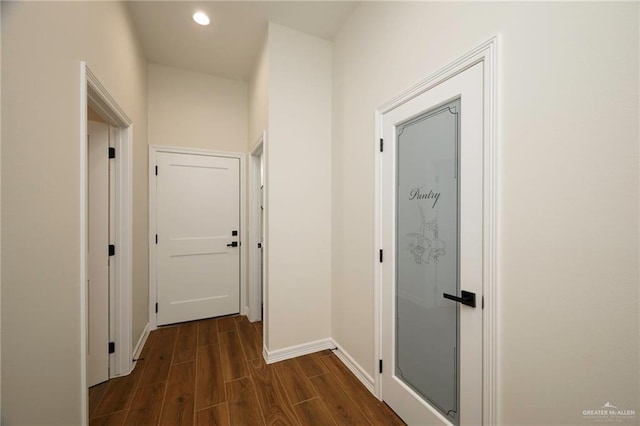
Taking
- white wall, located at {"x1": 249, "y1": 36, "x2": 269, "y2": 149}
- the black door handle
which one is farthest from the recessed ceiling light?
the black door handle

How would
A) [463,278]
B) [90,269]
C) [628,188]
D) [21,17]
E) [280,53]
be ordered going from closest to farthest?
[628,188], [21,17], [463,278], [90,269], [280,53]

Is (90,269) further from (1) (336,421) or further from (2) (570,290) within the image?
(2) (570,290)

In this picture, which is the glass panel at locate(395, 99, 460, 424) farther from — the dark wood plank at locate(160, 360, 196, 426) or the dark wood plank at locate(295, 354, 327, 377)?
the dark wood plank at locate(160, 360, 196, 426)

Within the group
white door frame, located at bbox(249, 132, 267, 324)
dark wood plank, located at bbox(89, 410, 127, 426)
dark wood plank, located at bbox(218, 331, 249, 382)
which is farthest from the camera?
white door frame, located at bbox(249, 132, 267, 324)

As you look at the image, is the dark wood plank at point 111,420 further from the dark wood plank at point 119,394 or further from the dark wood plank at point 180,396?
the dark wood plank at point 180,396

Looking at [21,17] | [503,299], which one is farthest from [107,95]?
[503,299]

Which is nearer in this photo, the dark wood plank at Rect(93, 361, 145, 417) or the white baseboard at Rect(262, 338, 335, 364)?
the dark wood plank at Rect(93, 361, 145, 417)

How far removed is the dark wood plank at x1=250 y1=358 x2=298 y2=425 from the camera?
1.63 metres

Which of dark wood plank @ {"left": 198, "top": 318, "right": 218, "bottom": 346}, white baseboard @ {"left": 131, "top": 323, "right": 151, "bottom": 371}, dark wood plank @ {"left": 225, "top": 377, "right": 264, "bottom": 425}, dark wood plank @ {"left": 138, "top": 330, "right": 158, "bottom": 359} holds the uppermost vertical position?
white baseboard @ {"left": 131, "top": 323, "right": 151, "bottom": 371}

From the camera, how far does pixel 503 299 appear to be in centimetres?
109

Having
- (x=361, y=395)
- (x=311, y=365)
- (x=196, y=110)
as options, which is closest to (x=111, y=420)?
(x=311, y=365)

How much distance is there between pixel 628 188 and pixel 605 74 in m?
0.38

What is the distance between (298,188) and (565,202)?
1844mm

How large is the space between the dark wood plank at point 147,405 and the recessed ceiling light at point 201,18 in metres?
3.12
